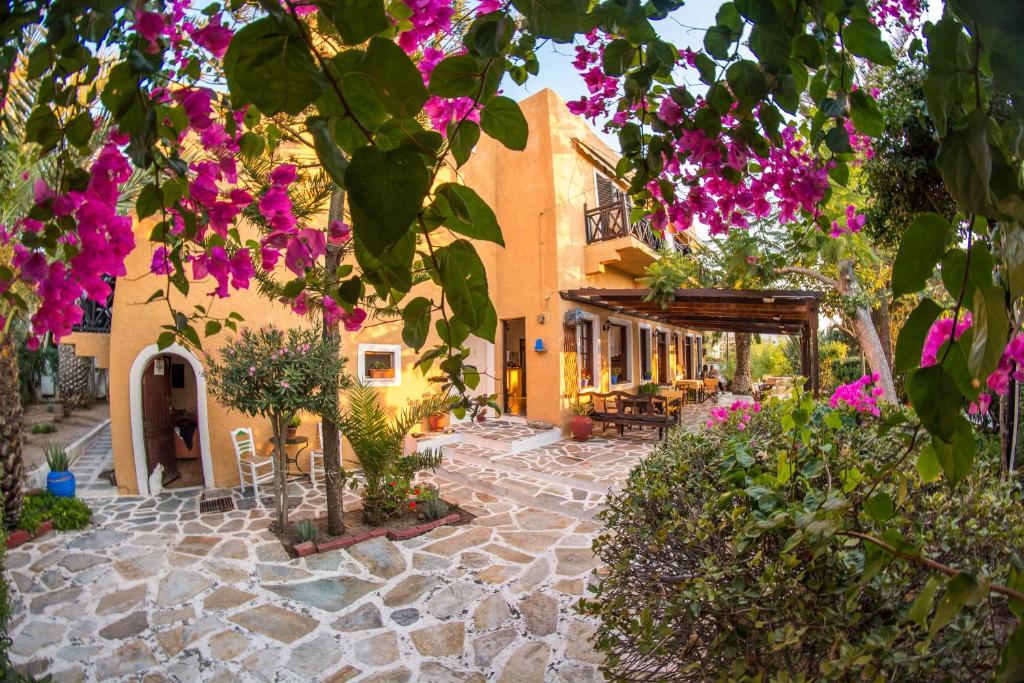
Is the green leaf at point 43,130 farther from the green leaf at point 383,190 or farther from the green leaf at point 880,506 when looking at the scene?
the green leaf at point 880,506

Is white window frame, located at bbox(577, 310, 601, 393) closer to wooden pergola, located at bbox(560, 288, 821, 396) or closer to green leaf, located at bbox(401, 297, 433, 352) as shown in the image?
wooden pergola, located at bbox(560, 288, 821, 396)

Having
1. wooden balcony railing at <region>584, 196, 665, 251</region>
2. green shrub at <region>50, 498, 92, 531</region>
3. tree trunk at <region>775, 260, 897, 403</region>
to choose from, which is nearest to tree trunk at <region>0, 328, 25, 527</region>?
green shrub at <region>50, 498, 92, 531</region>

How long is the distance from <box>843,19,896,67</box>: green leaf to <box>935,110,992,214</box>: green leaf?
70 cm

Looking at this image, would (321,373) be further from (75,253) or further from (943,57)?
(943,57)

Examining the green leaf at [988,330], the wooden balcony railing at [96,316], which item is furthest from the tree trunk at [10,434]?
the green leaf at [988,330]

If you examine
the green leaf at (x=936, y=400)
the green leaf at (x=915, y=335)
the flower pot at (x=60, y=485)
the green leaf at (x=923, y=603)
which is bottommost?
the flower pot at (x=60, y=485)

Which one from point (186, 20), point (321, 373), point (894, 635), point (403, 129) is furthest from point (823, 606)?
point (321, 373)

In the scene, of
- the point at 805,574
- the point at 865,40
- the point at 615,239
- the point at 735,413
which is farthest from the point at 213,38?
the point at 615,239

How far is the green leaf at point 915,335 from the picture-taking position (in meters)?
0.51

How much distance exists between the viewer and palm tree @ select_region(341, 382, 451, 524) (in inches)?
215

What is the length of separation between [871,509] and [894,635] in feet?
2.31

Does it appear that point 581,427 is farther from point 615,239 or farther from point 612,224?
point 612,224

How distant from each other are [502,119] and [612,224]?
33.6 ft

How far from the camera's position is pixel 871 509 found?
780mm
